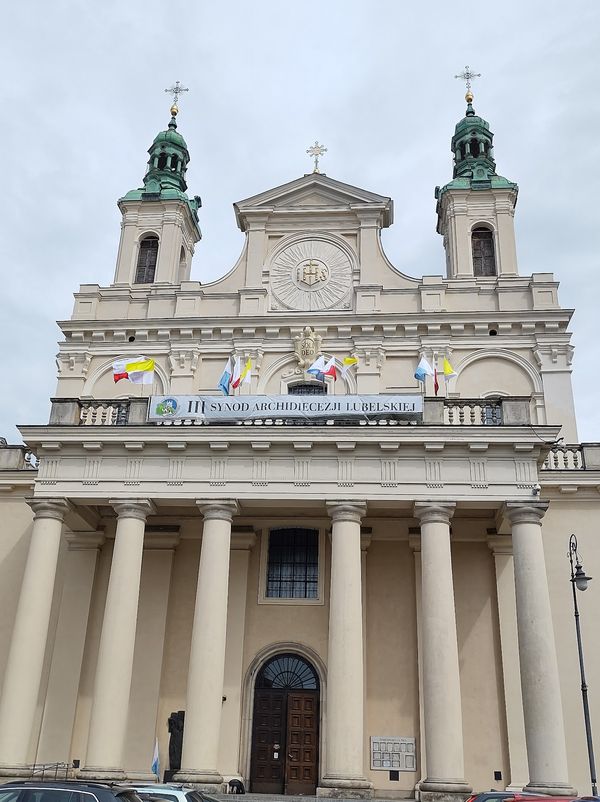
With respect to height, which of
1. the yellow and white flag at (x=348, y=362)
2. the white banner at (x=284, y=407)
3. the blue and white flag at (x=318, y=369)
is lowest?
the white banner at (x=284, y=407)

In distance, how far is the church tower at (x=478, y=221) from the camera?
31.9 m

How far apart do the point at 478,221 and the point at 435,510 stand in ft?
50.9

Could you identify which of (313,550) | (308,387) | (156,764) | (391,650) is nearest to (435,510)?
(391,650)

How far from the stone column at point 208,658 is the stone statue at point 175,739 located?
98.3 inches

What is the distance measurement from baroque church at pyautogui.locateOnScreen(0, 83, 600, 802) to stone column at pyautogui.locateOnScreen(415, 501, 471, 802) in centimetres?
5

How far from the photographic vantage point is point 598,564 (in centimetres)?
2436

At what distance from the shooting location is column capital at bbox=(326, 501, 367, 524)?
2209cm

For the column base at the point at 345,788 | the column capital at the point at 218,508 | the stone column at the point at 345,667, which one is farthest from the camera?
the column capital at the point at 218,508

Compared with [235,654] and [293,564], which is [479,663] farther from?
[235,654]

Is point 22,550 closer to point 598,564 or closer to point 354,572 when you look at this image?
point 354,572

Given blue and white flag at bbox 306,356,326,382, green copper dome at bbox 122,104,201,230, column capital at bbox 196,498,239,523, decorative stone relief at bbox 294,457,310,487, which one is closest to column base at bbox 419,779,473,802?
decorative stone relief at bbox 294,457,310,487

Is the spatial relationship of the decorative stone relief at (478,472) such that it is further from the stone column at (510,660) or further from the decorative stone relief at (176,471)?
the decorative stone relief at (176,471)

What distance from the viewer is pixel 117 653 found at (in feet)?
69.0

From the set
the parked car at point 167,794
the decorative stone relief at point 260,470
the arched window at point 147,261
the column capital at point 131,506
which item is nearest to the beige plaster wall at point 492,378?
the decorative stone relief at point 260,470
